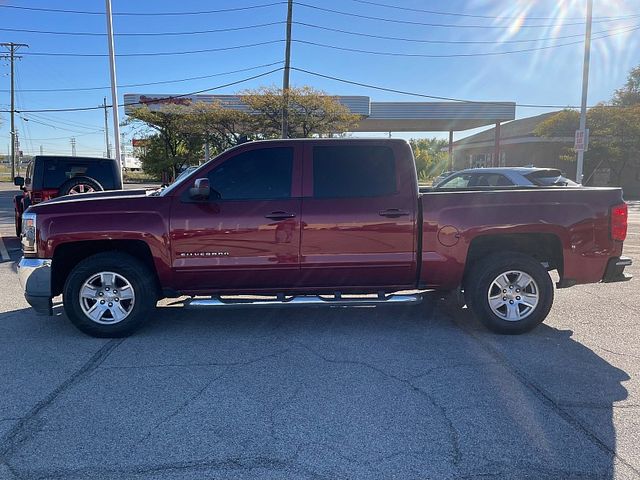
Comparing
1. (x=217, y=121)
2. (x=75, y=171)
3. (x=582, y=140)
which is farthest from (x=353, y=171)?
(x=217, y=121)

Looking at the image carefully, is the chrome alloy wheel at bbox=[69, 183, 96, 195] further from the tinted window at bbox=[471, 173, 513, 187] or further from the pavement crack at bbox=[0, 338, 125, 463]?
the tinted window at bbox=[471, 173, 513, 187]

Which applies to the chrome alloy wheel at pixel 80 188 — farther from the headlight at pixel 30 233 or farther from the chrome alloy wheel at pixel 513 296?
the chrome alloy wheel at pixel 513 296

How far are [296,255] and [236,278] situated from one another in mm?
675

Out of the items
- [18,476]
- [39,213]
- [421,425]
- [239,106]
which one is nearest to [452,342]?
[421,425]

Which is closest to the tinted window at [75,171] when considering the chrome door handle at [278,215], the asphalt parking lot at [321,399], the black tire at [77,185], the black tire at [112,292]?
the black tire at [77,185]

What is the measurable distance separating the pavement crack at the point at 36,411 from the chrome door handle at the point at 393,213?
2999mm

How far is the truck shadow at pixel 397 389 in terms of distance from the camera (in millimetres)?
2916

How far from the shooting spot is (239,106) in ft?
106

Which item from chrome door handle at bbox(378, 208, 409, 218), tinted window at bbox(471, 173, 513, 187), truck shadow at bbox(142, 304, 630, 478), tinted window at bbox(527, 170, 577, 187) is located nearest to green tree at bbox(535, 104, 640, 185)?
tinted window at bbox(527, 170, 577, 187)

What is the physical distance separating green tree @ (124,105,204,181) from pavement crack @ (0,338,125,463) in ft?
99.3

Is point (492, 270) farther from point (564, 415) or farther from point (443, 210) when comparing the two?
point (564, 415)

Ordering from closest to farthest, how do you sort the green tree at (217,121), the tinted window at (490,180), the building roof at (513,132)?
the tinted window at (490,180) → the green tree at (217,121) → the building roof at (513,132)

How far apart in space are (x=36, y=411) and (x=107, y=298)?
Result: 5.20 ft

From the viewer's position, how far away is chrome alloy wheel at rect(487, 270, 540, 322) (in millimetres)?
4992
